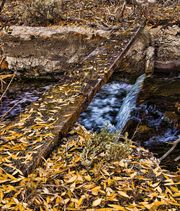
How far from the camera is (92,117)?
5.48 meters

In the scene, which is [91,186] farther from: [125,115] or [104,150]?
[125,115]

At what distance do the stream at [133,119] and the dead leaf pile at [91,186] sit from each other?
2.96 ft

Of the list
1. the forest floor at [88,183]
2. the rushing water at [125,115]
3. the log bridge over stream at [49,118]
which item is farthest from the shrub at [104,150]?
the rushing water at [125,115]

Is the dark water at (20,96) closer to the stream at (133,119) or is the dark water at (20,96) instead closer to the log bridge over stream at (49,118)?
the stream at (133,119)

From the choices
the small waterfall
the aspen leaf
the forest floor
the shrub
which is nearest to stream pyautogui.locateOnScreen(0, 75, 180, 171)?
the small waterfall

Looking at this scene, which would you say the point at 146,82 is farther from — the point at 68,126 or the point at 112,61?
the point at 68,126

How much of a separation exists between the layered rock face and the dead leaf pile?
13.6 feet

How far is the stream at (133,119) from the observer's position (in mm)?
4406

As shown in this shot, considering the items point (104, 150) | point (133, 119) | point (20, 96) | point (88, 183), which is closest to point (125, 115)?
point (133, 119)

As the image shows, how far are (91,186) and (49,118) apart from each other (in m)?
1.00

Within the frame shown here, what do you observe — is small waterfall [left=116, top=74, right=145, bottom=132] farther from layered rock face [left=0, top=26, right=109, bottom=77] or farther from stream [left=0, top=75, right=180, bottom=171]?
layered rock face [left=0, top=26, right=109, bottom=77]

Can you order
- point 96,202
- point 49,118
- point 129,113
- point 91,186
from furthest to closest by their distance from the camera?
point 129,113 < point 49,118 < point 91,186 < point 96,202

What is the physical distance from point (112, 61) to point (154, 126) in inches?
45.6

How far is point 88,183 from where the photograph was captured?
2.62 meters
